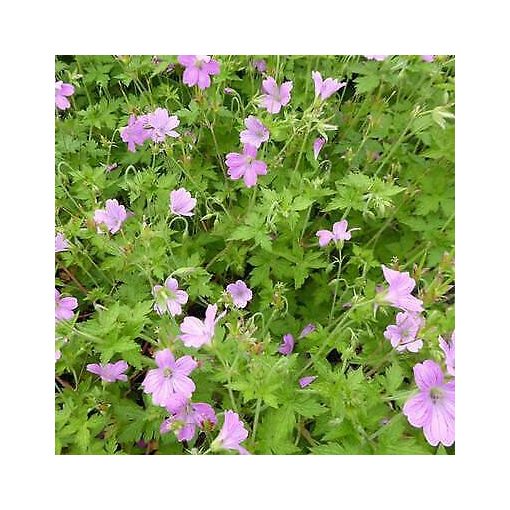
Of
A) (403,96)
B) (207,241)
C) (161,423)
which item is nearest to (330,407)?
(161,423)

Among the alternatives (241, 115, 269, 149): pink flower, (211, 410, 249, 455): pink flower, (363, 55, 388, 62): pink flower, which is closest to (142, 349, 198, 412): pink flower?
(211, 410, 249, 455): pink flower

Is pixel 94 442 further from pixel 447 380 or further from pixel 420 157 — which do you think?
pixel 420 157

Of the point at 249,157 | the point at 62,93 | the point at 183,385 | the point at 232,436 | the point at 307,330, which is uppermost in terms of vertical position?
the point at 62,93

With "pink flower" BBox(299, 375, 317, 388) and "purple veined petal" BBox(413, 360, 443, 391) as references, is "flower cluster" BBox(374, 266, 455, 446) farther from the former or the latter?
"pink flower" BBox(299, 375, 317, 388)

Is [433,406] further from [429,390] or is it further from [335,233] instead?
[335,233]

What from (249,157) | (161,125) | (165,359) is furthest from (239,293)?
(161,125)

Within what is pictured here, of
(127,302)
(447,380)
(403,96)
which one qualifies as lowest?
(447,380)
